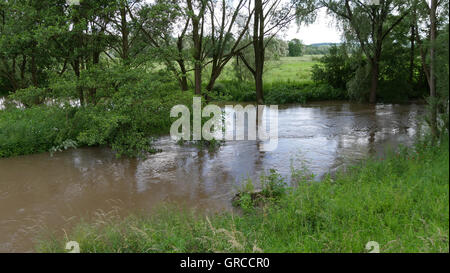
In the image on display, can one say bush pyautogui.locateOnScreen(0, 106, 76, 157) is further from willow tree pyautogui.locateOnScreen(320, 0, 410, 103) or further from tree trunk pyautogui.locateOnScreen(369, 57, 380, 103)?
tree trunk pyautogui.locateOnScreen(369, 57, 380, 103)

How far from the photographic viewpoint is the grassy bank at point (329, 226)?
13.5ft

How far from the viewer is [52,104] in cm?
1137

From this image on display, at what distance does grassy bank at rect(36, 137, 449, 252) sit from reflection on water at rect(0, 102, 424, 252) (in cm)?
149

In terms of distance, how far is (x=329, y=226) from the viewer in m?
4.73

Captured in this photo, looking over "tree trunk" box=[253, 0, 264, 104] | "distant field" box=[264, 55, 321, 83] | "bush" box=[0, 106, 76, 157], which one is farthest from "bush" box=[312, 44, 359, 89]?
"bush" box=[0, 106, 76, 157]

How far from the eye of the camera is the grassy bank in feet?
13.5

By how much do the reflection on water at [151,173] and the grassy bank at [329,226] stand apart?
1495 mm

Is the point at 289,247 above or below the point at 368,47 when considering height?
below

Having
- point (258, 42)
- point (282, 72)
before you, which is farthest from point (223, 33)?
point (282, 72)

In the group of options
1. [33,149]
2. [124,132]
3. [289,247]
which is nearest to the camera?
[289,247]
